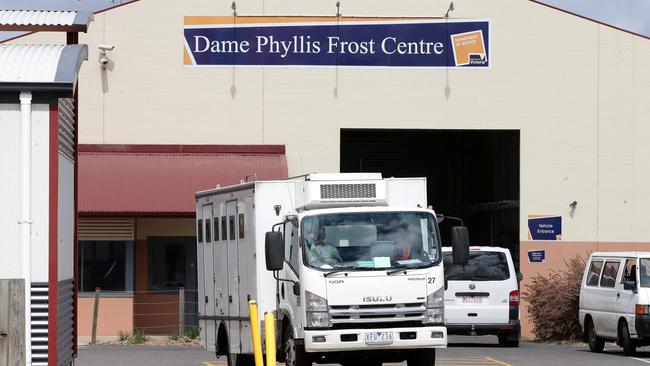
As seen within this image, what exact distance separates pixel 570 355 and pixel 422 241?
824cm

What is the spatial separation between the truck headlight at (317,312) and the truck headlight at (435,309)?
1252 mm

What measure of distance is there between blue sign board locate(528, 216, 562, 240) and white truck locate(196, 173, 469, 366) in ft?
62.3

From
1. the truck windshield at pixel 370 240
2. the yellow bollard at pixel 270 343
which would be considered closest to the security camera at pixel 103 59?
the truck windshield at pixel 370 240

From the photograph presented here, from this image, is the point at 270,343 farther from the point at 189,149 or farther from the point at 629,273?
the point at 189,149

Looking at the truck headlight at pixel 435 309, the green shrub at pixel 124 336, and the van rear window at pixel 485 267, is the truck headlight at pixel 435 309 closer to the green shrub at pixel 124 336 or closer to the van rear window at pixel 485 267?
the van rear window at pixel 485 267

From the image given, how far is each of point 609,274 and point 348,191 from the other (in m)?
9.56

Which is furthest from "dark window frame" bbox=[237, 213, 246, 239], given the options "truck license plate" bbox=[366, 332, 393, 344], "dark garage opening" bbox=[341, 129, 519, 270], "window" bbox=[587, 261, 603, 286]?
"dark garage opening" bbox=[341, 129, 519, 270]

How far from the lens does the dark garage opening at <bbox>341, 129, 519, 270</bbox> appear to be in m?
42.2

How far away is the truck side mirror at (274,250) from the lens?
685 inches

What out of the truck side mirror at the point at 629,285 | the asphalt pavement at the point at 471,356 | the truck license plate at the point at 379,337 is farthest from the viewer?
the truck side mirror at the point at 629,285

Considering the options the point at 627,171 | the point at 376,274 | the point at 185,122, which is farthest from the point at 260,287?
the point at 627,171

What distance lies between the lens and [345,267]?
17.6 m

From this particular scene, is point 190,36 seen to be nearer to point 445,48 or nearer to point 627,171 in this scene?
point 445,48

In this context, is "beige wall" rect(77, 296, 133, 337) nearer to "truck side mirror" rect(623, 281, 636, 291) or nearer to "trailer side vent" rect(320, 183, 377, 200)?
"truck side mirror" rect(623, 281, 636, 291)
